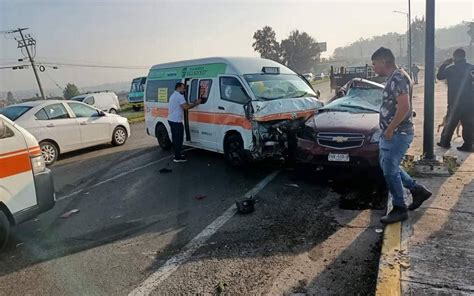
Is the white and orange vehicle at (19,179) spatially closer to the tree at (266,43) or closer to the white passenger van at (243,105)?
the white passenger van at (243,105)

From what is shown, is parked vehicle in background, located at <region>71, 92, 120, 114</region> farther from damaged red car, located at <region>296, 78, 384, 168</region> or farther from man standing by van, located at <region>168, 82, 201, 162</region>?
damaged red car, located at <region>296, 78, 384, 168</region>

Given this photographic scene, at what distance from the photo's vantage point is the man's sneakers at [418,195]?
473 centimetres

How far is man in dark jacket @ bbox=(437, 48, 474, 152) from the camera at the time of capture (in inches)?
300

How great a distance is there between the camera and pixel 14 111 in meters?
10.0

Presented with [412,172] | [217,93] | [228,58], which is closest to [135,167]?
[217,93]

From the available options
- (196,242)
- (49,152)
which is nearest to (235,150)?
(196,242)

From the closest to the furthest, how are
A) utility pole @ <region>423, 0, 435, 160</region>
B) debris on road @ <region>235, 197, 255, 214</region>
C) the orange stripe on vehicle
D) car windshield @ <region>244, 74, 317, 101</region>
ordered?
the orange stripe on vehicle < debris on road @ <region>235, 197, 255, 214</region> < utility pole @ <region>423, 0, 435, 160</region> < car windshield @ <region>244, 74, 317, 101</region>

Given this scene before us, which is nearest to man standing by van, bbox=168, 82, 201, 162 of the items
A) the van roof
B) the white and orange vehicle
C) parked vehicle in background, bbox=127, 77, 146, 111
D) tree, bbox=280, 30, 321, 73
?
the van roof

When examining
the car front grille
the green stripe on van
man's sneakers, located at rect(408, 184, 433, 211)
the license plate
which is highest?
the green stripe on van

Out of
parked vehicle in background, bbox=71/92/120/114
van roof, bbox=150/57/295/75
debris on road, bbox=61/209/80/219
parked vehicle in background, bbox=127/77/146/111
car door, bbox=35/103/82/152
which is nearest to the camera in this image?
debris on road, bbox=61/209/80/219

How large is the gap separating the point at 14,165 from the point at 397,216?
14.7 feet

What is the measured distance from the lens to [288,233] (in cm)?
484

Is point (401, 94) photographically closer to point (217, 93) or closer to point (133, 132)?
point (217, 93)

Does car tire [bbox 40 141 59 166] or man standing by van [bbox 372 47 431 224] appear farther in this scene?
car tire [bbox 40 141 59 166]
